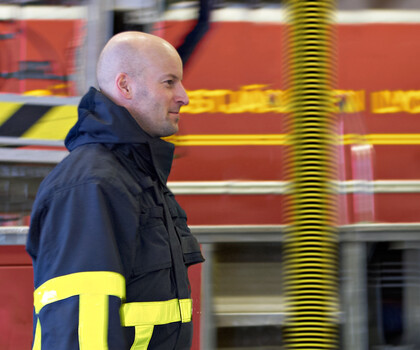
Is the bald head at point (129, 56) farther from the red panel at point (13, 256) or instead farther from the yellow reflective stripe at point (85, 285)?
the red panel at point (13, 256)

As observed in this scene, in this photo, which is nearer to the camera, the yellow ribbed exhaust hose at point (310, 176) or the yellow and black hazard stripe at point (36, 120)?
the yellow ribbed exhaust hose at point (310, 176)

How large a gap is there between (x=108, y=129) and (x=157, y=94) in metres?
0.16

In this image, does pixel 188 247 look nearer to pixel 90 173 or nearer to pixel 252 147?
pixel 90 173

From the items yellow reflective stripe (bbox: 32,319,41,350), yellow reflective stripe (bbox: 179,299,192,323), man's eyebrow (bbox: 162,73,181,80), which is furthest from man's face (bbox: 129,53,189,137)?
yellow reflective stripe (bbox: 32,319,41,350)

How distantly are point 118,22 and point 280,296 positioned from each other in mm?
1063

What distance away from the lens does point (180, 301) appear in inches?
53.2

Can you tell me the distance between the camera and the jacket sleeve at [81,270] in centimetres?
116

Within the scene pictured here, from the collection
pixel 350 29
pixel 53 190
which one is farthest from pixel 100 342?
pixel 350 29

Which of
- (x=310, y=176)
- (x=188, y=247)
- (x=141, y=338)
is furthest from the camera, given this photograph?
(x=310, y=176)

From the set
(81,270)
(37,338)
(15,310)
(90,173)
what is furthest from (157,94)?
(15,310)

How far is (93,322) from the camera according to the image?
3.79ft

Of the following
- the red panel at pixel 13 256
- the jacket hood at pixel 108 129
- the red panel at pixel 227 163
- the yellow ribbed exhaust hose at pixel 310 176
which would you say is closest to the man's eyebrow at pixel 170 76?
the jacket hood at pixel 108 129

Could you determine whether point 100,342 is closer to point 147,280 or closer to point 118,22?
point 147,280

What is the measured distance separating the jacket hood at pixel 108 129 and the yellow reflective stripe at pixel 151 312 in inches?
11.2
